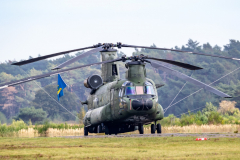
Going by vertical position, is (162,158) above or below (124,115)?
below

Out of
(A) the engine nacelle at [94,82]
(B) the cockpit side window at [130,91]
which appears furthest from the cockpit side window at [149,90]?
(A) the engine nacelle at [94,82]

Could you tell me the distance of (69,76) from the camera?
10319 centimetres

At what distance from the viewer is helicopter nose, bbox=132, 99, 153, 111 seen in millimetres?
23000

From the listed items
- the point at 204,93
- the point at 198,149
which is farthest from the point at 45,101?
the point at 198,149

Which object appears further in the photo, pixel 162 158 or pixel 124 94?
pixel 124 94

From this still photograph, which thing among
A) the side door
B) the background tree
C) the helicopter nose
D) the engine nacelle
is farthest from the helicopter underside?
the background tree

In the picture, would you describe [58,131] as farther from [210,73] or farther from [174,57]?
[174,57]

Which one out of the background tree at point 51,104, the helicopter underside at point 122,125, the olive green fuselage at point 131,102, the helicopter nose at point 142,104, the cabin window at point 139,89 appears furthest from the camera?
the background tree at point 51,104

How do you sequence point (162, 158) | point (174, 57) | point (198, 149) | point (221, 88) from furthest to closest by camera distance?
1. point (174, 57)
2. point (221, 88)
3. point (198, 149)
4. point (162, 158)

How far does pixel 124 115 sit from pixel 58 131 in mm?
12459

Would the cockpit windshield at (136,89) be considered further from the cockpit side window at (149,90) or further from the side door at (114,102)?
the side door at (114,102)

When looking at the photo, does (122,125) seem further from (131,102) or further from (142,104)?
(142,104)

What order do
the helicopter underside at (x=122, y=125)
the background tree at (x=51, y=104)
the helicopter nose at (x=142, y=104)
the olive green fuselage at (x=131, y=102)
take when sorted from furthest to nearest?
the background tree at (x=51, y=104) → the helicopter underside at (x=122, y=125) → the olive green fuselage at (x=131, y=102) → the helicopter nose at (x=142, y=104)

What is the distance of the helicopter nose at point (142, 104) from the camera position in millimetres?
23000
